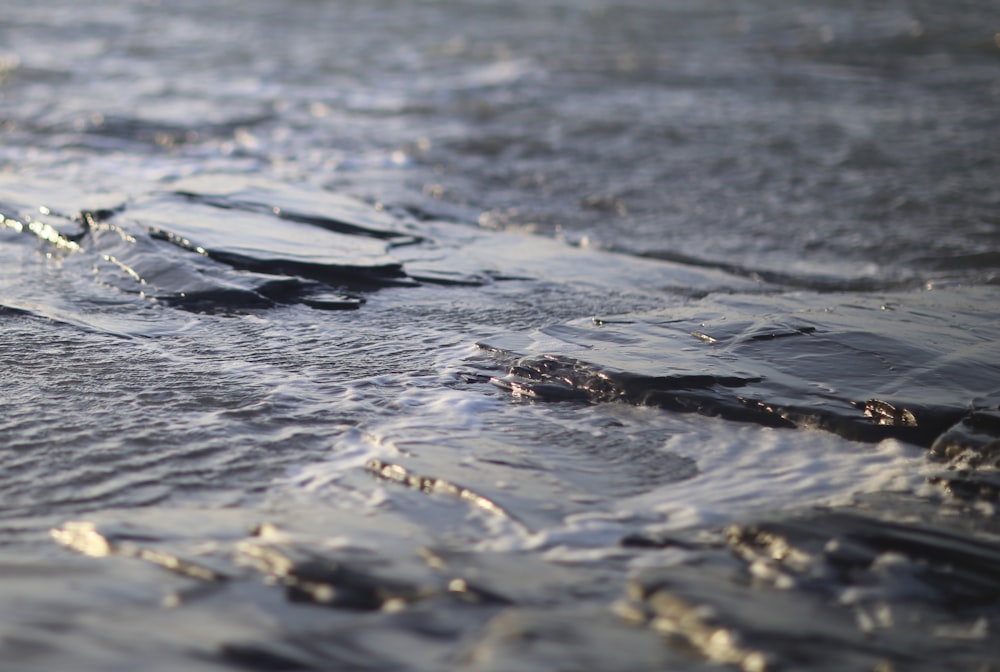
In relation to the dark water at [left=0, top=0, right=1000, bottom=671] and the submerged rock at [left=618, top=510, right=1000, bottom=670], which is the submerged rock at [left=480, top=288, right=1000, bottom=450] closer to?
the dark water at [left=0, top=0, right=1000, bottom=671]

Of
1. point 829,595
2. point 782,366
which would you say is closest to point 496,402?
point 782,366

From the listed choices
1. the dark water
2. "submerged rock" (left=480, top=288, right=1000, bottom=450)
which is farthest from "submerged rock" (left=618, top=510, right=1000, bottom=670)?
"submerged rock" (left=480, top=288, right=1000, bottom=450)

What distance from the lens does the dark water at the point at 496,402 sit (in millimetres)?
1440

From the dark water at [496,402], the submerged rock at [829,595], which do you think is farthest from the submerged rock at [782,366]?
the submerged rock at [829,595]

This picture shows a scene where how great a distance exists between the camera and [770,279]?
3.65 meters

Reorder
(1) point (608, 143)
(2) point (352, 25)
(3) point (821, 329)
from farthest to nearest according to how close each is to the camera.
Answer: (2) point (352, 25) → (1) point (608, 143) → (3) point (821, 329)

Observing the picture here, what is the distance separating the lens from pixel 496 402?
2.27 meters

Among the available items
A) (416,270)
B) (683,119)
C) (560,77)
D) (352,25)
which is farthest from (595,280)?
(352,25)

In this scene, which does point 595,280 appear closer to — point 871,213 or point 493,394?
point 493,394

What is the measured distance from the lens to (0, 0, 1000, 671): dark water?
1.44m

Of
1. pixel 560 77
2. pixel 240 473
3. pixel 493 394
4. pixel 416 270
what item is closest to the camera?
pixel 240 473

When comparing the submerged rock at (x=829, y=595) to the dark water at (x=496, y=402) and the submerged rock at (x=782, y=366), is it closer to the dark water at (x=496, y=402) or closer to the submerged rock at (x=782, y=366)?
the dark water at (x=496, y=402)

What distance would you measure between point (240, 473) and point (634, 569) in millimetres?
734

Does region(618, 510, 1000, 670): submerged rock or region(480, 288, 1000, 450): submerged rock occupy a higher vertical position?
region(480, 288, 1000, 450): submerged rock
